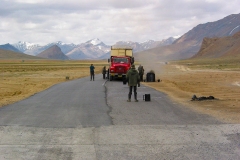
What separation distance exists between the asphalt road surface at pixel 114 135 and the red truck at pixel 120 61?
2414cm

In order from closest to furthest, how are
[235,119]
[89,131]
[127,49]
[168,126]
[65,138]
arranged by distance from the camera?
[65,138], [89,131], [168,126], [235,119], [127,49]

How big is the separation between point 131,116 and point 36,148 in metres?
5.68

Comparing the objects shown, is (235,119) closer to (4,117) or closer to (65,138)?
(65,138)

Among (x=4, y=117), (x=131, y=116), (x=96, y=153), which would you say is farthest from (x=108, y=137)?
(x=4, y=117)

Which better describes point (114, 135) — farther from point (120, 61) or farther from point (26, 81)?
point (26, 81)

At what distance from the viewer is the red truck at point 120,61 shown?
4028 centimetres

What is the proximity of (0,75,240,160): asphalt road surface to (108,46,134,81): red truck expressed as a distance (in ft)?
79.2

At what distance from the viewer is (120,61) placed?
40906 mm

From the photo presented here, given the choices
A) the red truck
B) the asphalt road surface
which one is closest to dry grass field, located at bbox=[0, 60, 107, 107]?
the asphalt road surface

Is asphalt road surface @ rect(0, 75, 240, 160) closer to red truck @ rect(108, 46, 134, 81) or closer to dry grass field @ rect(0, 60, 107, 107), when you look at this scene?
dry grass field @ rect(0, 60, 107, 107)

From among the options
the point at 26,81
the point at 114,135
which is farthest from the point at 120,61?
the point at 114,135

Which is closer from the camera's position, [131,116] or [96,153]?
[96,153]

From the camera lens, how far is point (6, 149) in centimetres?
919

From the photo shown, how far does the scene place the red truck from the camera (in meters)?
40.3
